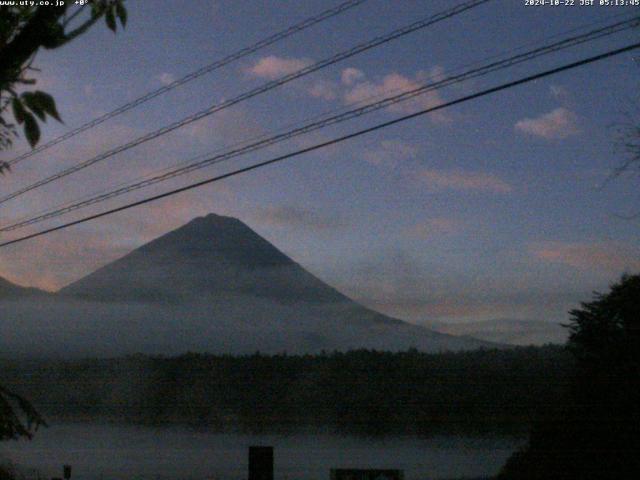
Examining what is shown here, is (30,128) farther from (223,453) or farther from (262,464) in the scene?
(223,453)

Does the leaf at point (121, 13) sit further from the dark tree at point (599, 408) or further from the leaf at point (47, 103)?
the dark tree at point (599, 408)

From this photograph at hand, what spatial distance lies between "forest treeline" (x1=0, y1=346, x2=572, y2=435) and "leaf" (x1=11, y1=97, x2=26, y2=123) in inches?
680

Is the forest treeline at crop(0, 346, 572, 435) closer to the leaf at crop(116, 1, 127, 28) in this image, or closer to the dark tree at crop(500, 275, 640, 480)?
the dark tree at crop(500, 275, 640, 480)

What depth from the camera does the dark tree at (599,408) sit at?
15719 millimetres

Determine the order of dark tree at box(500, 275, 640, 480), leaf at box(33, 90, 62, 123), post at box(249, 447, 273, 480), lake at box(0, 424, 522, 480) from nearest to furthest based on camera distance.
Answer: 1. leaf at box(33, 90, 62, 123)
2. post at box(249, 447, 273, 480)
3. dark tree at box(500, 275, 640, 480)
4. lake at box(0, 424, 522, 480)

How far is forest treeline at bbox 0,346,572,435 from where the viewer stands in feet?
97.9

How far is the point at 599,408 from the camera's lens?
1666 centimetres

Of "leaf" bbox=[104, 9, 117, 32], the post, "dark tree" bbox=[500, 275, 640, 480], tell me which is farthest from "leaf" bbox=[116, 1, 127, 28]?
"dark tree" bbox=[500, 275, 640, 480]

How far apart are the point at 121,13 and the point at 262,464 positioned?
809cm

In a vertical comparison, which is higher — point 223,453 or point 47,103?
point 47,103

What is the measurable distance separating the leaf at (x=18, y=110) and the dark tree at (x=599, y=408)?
14570 mm

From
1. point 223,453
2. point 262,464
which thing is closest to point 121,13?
point 262,464

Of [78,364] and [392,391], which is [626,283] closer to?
[392,391]

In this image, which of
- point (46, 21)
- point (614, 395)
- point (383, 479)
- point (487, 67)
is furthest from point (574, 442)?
point (46, 21)
